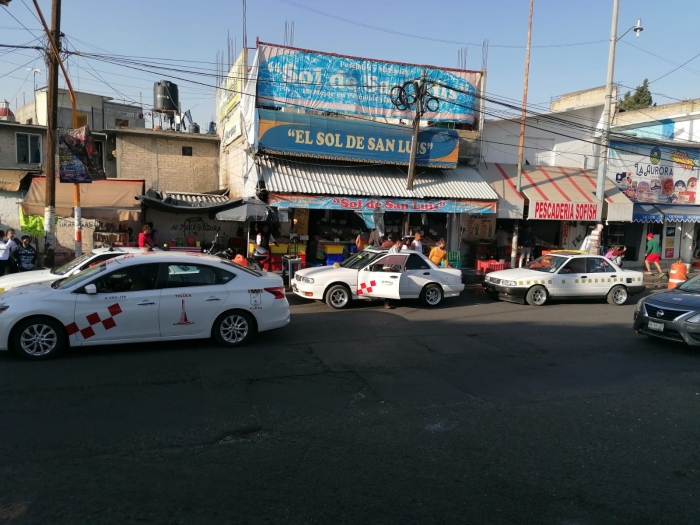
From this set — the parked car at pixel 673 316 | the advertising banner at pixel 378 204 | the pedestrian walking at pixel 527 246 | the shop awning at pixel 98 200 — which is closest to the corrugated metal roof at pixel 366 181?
the advertising banner at pixel 378 204

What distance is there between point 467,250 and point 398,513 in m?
17.4

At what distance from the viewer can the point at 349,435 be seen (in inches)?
196

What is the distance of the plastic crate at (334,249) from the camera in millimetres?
16703

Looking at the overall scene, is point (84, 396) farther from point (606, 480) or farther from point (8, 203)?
point (8, 203)

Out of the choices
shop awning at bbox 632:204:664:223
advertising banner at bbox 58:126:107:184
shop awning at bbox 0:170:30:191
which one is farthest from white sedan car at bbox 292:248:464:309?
shop awning at bbox 632:204:664:223

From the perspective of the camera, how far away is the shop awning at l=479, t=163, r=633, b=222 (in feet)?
63.3

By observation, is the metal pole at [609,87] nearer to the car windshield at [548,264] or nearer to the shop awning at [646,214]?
the shop awning at [646,214]

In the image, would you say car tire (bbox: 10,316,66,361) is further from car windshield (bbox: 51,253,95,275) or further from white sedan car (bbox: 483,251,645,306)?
white sedan car (bbox: 483,251,645,306)

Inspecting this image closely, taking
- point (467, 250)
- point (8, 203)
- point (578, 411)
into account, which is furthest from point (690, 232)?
point (8, 203)

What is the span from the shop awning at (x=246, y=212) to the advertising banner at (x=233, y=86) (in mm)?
4073

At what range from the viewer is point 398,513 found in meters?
3.65

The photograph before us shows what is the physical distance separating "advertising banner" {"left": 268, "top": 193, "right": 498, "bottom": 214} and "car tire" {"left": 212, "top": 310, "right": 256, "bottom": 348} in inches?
299

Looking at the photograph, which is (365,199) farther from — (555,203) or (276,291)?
Result: (276,291)

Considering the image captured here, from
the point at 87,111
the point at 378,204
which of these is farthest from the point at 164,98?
the point at 378,204
